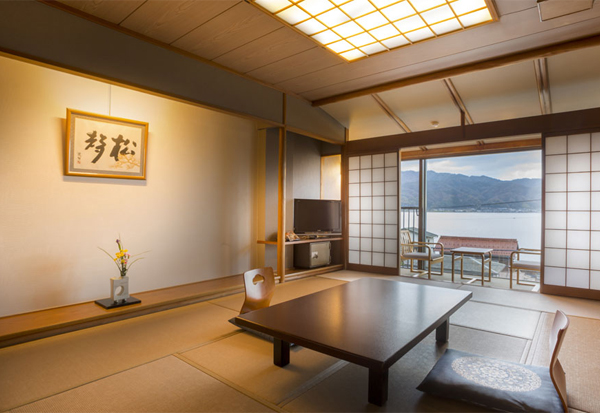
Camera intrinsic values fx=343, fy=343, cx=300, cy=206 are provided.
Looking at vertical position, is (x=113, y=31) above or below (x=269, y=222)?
above

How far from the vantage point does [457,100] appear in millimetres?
4430

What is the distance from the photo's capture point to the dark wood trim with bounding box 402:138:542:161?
5555mm

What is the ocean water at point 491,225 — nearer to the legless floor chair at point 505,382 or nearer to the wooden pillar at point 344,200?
the wooden pillar at point 344,200

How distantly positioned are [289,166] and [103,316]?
3204 millimetres

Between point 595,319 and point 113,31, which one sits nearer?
point 113,31

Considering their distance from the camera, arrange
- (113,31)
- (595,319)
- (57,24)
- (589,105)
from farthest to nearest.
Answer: (589,105) → (595,319) → (113,31) → (57,24)

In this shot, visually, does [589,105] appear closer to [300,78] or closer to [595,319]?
[595,319]

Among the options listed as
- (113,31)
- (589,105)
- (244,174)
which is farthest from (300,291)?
(589,105)

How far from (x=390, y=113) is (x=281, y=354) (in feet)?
12.8

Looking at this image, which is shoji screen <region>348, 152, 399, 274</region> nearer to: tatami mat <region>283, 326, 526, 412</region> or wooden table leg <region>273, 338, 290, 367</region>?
tatami mat <region>283, 326, 526, 412</region>

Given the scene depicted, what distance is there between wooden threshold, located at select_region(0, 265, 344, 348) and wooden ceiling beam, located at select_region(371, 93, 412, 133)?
120 inches

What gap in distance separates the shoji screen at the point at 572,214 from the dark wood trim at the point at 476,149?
157cm


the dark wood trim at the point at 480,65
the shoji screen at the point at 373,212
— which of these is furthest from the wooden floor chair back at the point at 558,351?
the shoji screen at the point at 373,212

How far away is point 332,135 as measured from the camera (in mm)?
5477
